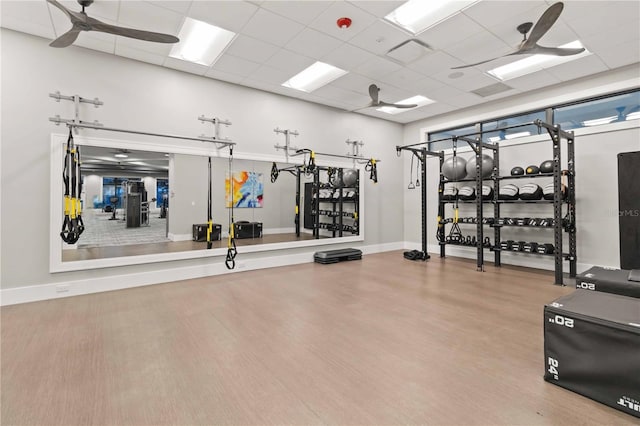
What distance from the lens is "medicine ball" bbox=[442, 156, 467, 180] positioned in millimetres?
6586

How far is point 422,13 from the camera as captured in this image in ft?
12.6

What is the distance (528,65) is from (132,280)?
731 centimetres

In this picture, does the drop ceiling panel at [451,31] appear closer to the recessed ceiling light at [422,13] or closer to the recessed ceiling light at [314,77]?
the recessed ceiling light at [422,13]

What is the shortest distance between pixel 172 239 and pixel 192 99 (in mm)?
2445

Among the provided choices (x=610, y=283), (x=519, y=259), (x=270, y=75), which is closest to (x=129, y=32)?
(x=270, y=75)

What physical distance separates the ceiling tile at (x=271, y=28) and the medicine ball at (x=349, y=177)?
357 centimetres

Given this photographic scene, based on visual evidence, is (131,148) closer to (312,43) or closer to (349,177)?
(312,43)

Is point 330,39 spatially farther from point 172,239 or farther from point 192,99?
point 172,239

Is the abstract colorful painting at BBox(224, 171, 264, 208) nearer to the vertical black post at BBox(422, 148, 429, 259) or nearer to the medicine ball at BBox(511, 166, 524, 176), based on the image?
the vertical black post at BBox(422, 148, 429, 259)

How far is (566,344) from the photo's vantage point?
2.00 m

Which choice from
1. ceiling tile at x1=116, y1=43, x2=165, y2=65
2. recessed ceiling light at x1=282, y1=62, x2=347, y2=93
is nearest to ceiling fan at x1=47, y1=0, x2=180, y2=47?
ceiling tile at x1=116, y1=43, x2=165, y2=65

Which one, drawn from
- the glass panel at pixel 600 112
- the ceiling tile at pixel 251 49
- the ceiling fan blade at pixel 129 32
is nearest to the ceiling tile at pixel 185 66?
the ceiling tile at pixel 251 49

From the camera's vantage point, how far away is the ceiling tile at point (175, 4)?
3.45 metres

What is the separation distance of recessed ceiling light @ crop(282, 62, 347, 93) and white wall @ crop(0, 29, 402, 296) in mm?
509
